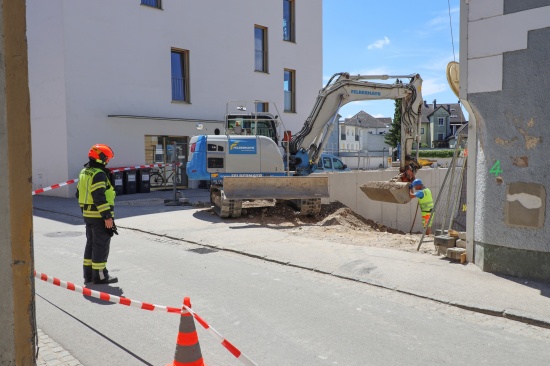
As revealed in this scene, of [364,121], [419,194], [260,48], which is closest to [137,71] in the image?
[260,48]

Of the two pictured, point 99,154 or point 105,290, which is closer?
point 105,290

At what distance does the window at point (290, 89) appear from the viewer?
2814cm

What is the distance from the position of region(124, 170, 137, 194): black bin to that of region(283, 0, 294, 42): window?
12.8 meters

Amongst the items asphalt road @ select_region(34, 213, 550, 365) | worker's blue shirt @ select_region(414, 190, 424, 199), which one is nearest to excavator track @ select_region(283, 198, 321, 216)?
worker's blue shirt @ select_region(414, 190, 424, 199)

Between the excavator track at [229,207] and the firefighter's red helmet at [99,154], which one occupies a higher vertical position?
the firefighter's red helmet at [99,154]

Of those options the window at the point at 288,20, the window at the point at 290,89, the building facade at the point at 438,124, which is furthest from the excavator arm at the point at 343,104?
the building facade at the point at 438,124

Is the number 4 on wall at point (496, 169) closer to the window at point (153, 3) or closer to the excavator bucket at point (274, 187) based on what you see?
the excavator bucket at point (274, 187)

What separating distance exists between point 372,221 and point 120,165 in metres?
11.3

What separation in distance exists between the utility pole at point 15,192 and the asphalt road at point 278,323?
1590mm

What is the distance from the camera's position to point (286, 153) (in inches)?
587

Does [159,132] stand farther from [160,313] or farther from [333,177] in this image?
[160,313]

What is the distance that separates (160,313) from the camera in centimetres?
545

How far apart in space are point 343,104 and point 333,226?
4049 millimetres

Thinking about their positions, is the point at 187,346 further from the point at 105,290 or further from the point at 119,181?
the point at 119,181
